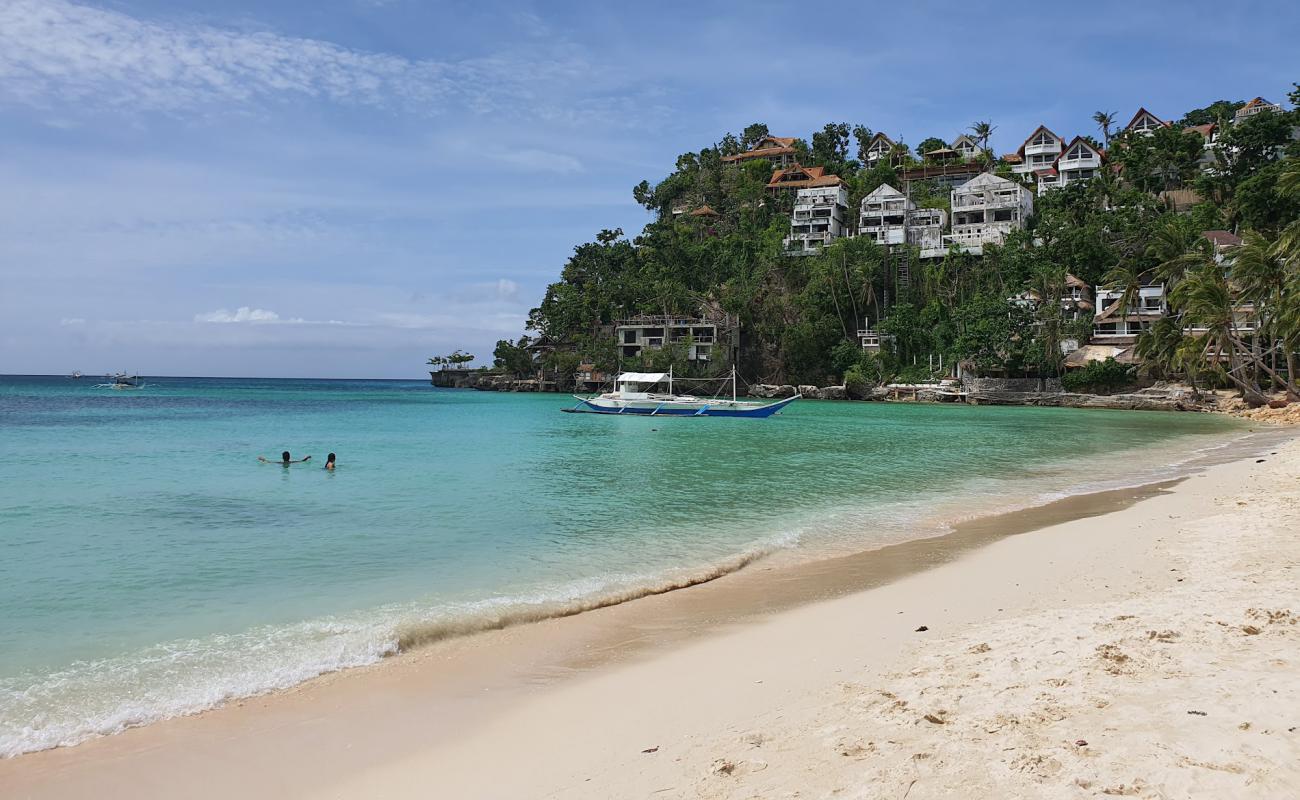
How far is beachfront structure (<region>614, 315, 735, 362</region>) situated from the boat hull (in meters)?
29.0

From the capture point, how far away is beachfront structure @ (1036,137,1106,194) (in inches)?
2832

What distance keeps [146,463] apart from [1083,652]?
25.2 m

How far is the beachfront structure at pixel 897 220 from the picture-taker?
7331cm

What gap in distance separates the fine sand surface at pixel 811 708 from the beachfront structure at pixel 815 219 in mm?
73428

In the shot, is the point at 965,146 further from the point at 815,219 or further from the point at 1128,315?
the point at 1128,315

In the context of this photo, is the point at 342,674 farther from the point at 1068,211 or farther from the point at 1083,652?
the point at 1068,211

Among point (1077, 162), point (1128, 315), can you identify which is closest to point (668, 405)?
point (1128, 315)

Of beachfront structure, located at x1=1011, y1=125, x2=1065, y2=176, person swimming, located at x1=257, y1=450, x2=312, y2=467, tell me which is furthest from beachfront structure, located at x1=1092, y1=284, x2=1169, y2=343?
person swimming, located at x1=257, y1=450, x2=312, y2=467

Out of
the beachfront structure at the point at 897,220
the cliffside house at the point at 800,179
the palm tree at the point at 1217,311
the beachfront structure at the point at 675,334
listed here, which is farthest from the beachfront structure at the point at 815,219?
the palm tree at the point at 1217,311

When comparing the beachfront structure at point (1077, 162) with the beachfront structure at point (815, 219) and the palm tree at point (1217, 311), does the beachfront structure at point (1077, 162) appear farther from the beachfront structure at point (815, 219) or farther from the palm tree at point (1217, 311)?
the palm tree at point (1217, 311)

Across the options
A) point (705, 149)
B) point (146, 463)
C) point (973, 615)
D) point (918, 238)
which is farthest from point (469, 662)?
point (705, 149)

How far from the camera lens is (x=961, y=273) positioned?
68750mm

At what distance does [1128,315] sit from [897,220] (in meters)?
25.4

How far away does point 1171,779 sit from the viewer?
3.43 metres
